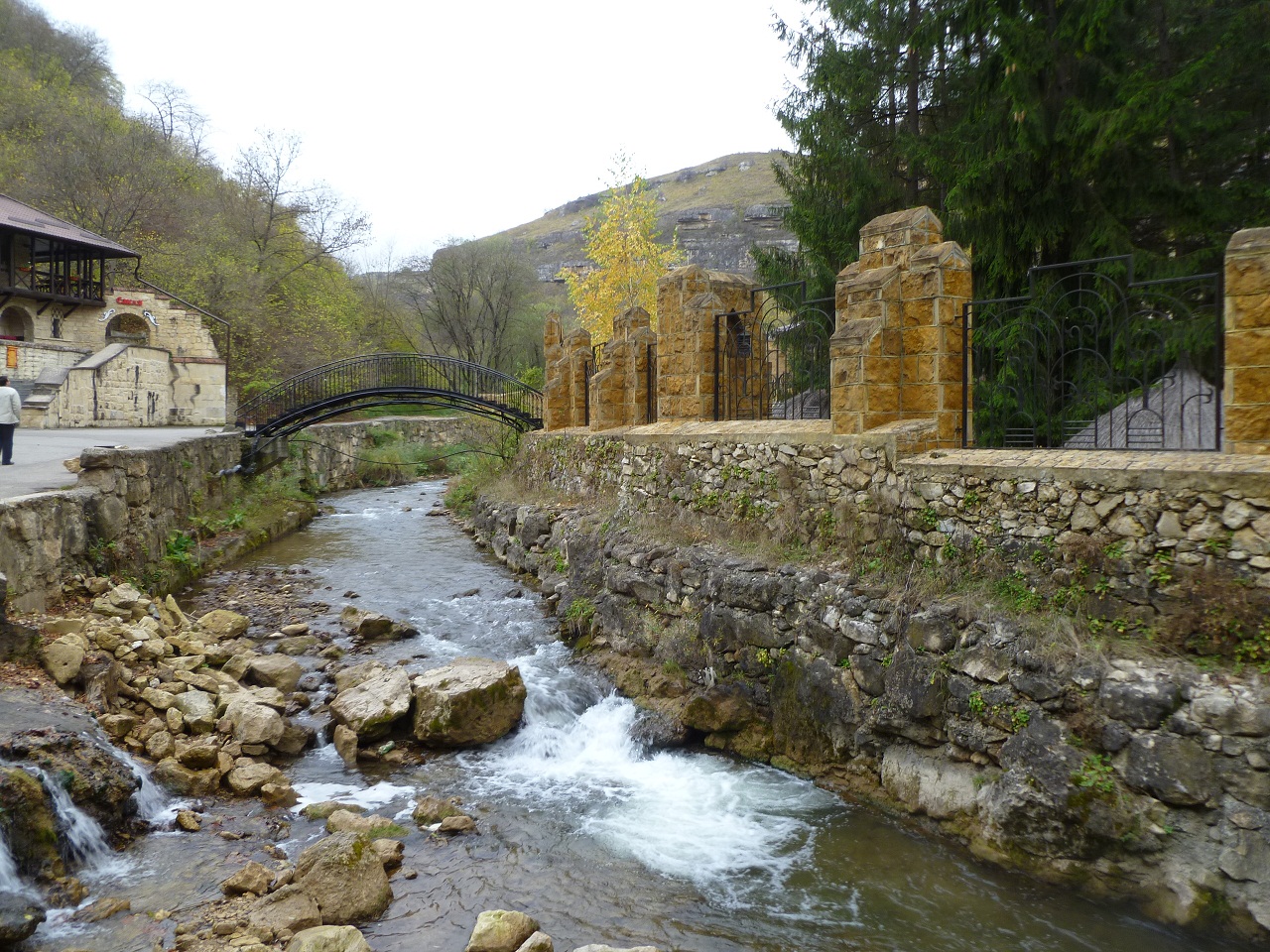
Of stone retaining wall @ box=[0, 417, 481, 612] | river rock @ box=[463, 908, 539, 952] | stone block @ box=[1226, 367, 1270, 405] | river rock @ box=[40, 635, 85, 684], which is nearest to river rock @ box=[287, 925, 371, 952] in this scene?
river rock @ box=[463, 908, 539, 952]

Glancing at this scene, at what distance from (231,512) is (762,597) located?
41.4 feet

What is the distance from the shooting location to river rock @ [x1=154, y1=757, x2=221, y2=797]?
577 centimetres

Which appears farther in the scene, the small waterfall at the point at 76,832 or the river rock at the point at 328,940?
the small waterfall at the point at 76,832

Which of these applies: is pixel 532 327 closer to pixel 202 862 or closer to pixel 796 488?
pixel 796 488

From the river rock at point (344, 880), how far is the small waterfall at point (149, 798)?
128cm

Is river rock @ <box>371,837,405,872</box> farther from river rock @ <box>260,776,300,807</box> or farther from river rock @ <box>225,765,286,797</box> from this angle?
river rock @ <box>225,765,286,797</box>

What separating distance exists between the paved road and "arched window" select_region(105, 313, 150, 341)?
29.0 feet

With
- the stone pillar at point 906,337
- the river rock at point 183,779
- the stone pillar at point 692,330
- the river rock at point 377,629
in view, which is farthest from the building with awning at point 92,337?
the stone pillar at point 906,337

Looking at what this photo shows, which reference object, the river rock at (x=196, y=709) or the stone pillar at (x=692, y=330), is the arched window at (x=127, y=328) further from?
the river rock at (x=196, y=709)

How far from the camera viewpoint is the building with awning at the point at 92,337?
65.4 ft

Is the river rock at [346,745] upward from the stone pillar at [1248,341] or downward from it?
downward

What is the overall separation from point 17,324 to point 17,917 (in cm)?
2847

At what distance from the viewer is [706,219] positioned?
82688 millimetres

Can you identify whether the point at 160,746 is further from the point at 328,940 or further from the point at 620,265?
the point at 620,265
